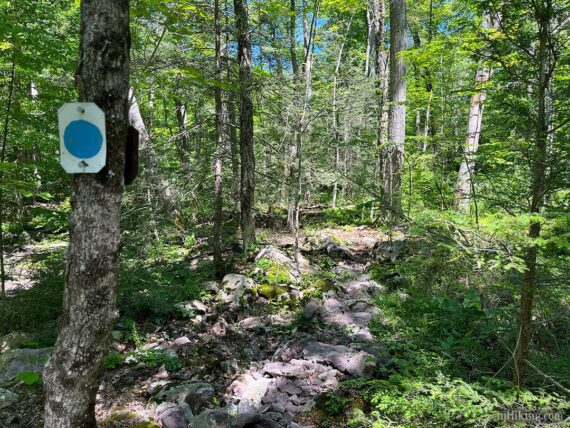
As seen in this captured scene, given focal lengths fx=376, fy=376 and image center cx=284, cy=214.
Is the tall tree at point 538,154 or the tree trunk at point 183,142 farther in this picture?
the tree trunk at point 183,142

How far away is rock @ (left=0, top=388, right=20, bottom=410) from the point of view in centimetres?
378

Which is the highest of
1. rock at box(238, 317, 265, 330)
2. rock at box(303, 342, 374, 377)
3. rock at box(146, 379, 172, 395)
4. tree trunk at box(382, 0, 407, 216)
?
tree trunk at box(382, 0, 407, 216)

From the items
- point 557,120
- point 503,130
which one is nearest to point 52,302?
point 503,130

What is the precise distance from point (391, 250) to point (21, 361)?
7.05 m

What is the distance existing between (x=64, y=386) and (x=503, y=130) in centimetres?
368

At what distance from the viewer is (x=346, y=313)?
258 inches

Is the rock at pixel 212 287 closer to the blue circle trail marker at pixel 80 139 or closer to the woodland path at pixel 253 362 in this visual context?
the woodland path at pixel 253 362

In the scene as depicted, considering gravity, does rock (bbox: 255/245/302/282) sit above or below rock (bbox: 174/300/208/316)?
above

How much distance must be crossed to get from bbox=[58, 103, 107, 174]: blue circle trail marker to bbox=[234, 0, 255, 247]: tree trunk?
567cm

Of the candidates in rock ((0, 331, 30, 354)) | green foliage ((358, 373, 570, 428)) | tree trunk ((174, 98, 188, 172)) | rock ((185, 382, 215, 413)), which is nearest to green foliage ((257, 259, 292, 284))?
tree trunk ((174, 98, 188, 172))

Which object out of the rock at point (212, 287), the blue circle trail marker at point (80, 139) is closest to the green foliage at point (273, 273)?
the rock at point (212, 287)

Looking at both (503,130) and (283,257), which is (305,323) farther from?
(503,130)

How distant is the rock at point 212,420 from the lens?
11.9 feet

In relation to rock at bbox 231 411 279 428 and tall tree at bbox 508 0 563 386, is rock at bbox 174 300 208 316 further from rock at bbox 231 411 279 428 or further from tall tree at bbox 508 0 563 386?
tall tree at bbox 508 0 563 386
